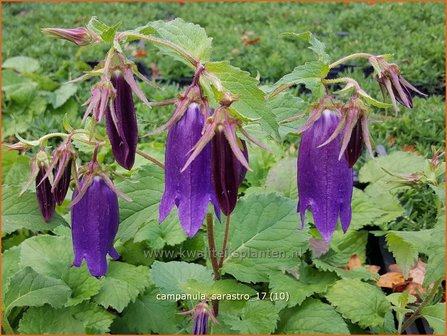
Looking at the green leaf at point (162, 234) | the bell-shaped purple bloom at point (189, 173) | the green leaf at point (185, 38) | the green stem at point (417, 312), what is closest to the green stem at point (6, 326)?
the green leaf at point (162, 234)

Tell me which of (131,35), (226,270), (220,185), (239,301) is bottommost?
(239,301)

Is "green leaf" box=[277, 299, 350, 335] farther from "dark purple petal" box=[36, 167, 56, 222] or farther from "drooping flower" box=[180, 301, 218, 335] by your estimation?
"dark purple petal" box=[36, 167, 56, 222]

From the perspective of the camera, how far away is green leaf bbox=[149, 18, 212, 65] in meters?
1.23

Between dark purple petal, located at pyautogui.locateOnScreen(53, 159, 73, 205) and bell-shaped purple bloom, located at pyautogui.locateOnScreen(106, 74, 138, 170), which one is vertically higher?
bell-shaped purple bloom, located at pyautogui.locateOnScreen(106, 74, 138, 170)

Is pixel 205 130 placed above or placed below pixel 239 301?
above

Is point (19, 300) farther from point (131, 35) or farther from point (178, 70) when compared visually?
point (178, 70)

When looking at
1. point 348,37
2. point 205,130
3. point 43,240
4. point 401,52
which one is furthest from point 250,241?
point 348,37

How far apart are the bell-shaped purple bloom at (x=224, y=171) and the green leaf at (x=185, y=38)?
274 millimetres

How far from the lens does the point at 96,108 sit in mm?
1043

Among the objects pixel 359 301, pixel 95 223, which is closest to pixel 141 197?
pixel 95 223

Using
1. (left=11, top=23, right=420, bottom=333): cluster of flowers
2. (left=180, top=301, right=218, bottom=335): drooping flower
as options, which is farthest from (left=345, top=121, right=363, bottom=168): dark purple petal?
(left=180, top=301, right=218, bottom=335): drooping flower

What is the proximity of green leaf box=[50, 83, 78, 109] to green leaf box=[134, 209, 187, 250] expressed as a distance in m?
1.85

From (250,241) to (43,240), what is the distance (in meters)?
0.63

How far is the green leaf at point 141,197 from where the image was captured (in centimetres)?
142
